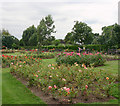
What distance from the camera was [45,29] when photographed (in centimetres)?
2861

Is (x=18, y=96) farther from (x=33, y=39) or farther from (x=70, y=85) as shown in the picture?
(x=33, y=39)

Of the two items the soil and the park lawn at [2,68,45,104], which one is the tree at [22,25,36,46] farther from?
the soil

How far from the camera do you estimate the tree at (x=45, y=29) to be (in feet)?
94.2

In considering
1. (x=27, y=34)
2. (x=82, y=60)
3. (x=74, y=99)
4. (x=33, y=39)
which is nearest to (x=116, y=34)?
(x=82, y=60)

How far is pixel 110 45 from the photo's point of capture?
14031 mm

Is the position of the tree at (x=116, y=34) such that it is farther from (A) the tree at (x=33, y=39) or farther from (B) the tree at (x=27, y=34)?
(B) the tree at (x=27, y=34)

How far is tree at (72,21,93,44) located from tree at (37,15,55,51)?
5477mm

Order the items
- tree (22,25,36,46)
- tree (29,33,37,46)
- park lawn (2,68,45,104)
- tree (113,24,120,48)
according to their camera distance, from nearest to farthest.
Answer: park lawn (2,68,45,104)
tree (113,24,120,48)
tree (29,33,37,46)
tree (22,25,36,46)

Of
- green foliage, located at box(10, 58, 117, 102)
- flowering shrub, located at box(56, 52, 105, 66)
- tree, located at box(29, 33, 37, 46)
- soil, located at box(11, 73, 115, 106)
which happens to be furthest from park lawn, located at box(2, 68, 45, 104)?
tree, located at box(29, 33, 37, 46)

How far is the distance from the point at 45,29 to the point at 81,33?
7049 mm

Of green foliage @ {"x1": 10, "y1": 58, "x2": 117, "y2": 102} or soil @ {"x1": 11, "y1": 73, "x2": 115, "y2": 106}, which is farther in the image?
green foliage @ {"x1": 10, "y1": 58, "x2": 117, "y2": 102}

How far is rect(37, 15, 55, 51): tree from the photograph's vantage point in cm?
2873

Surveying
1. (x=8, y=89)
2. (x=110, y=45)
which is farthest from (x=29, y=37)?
(x=8, y=89)

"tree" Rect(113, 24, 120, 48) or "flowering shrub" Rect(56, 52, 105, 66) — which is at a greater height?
"tree" Rect(113, 24, 120, 48)
